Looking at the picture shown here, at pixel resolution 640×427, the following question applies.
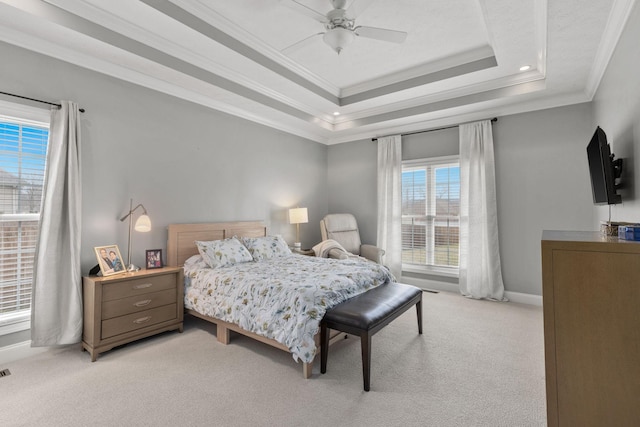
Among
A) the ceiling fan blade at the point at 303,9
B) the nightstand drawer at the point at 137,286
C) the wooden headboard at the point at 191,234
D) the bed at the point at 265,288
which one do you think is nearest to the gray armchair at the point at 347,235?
the bed at the point at 265,288

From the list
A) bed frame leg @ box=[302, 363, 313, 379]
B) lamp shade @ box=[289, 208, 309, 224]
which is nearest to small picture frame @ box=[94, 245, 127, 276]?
bed frame leg @ box=[302, 363, 313, 379]

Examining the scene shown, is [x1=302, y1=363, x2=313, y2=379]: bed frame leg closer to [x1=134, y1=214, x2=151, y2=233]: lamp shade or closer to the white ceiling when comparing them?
[x1=134, y1=214, x2=151, y2=233]: lamp shade

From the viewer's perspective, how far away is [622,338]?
4.11ft

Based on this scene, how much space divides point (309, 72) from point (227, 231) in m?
2.25

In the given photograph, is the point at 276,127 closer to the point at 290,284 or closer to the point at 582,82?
the point at 290,284

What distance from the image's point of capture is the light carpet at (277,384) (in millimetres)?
1847

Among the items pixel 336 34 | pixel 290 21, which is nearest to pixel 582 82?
pixel 336 34

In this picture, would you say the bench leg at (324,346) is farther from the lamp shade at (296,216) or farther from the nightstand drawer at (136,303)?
the lamp shade at (296,216)

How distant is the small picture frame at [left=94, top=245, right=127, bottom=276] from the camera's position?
9.00ft

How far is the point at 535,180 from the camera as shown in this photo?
3.97 meters

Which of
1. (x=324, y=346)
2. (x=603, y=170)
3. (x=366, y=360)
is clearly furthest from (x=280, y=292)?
(x=603, y=170)

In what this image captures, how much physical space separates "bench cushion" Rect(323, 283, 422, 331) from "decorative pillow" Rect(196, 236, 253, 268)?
1470 millimetres

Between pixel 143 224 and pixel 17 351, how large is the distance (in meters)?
1.35

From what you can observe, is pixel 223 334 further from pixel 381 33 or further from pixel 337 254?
pixel 381 33
